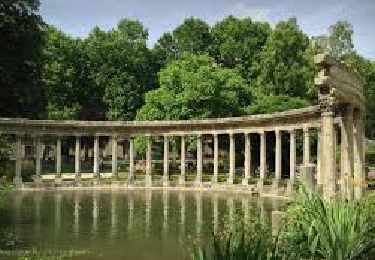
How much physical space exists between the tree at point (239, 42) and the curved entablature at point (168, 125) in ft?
87.4

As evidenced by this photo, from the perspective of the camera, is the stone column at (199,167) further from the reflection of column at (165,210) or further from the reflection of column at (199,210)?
the reflection of column at (199,210)

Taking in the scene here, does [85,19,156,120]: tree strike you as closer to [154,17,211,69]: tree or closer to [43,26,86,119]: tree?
[43,26,86,119]: tree

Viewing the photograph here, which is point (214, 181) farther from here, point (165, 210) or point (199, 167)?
point (165, 210)

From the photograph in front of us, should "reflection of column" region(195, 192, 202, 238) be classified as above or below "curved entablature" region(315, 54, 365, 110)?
below

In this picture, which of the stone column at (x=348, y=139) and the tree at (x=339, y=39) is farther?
the tree at (x=339, y=39)

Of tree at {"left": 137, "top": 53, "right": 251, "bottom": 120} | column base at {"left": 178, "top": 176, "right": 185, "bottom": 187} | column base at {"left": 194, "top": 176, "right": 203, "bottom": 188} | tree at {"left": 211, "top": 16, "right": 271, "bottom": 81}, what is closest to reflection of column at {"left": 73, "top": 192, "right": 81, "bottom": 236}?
column base at {"left": 178, "top": 176, "right": 185, "bottom": 187}

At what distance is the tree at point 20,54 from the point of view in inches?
2126

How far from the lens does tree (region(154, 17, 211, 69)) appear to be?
328 ft

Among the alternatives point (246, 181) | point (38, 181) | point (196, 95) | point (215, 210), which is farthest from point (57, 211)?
point (196, 95)

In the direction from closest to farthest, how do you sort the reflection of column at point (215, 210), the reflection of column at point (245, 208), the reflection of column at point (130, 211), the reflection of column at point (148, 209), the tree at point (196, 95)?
1. the reflection of column at point (148, 209)
2. the reflection of column at point (215, 210)
3. the reflection of column at point (130, 211)
4. the reflection of column at point (245, 208)
5. the tree at point (196, 95)

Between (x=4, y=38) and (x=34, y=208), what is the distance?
60.9ft

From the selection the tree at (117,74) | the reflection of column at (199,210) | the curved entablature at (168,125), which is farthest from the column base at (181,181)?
the tree at (117,74)

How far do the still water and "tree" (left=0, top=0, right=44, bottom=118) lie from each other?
388 inches

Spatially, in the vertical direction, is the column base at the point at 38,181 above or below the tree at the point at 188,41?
below
